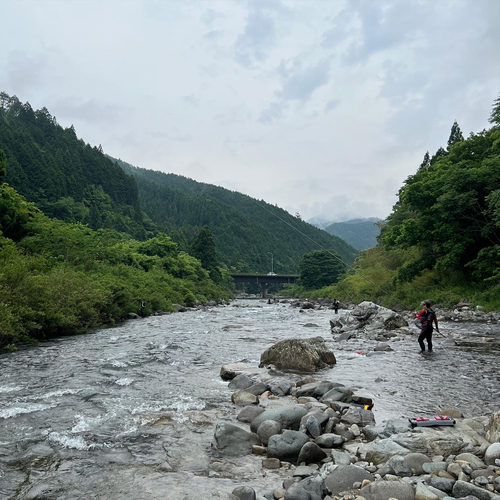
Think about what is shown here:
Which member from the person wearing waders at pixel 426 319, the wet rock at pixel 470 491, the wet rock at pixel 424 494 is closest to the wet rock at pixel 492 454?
the wet rock at pixel 470 491

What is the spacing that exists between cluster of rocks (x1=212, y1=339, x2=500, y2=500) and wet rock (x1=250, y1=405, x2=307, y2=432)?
1 cm

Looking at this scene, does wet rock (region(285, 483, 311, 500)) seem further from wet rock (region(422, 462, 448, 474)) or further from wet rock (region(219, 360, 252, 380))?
wet rock (region(219, 360, 252, 380))

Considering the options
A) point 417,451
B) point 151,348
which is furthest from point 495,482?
point 151,348

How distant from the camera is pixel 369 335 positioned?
19.3 meters

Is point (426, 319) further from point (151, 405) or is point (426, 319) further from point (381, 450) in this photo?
point (151, 405)

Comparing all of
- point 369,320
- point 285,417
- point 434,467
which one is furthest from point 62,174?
point 434,467

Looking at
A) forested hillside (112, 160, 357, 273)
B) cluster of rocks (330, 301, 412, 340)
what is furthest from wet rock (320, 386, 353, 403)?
forested hillside (112, 160, 357, 273)

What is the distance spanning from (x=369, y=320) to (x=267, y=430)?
1726 centimetres

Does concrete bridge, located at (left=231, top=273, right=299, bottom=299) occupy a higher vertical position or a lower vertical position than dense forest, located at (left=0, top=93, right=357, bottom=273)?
lower

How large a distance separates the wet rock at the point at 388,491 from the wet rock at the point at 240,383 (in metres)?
5.43

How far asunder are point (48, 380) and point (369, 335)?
14046mm

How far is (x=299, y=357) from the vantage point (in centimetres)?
1212

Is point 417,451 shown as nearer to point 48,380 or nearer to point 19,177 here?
point 48,380

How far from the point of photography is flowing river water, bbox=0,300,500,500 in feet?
16.7
